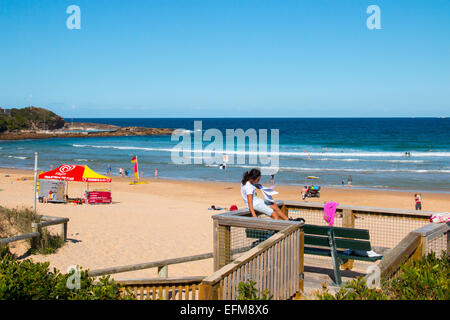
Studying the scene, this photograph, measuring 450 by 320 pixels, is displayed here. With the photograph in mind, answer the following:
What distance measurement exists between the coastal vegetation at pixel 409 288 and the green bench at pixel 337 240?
5.07ft

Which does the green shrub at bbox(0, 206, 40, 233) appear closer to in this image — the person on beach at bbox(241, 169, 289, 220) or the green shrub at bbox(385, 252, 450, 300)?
the person on beach at bbox(241, 169, 289, 220)

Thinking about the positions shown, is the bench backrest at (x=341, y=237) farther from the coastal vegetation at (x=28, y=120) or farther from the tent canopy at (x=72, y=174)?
the coastal vegetation at (x=28, y=120)

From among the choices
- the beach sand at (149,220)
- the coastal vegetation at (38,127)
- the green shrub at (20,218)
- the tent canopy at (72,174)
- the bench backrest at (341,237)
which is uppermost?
the coastal vegetation at (38,127)

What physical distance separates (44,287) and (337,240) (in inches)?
144

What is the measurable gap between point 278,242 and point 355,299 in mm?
1477

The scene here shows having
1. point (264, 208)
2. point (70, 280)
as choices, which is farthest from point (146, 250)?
point (70, 280)

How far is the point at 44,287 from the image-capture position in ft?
11.9

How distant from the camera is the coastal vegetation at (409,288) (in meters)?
3.22

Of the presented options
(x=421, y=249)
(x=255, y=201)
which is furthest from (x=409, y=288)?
(x=255, y=201)

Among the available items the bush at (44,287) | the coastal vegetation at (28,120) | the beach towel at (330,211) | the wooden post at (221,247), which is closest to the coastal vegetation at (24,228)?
the wooden post at (221,247)

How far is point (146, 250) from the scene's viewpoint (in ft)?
36.0

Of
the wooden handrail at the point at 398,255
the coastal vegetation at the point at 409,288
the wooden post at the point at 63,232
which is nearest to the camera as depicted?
the coastal vegetation at the point at 409,288

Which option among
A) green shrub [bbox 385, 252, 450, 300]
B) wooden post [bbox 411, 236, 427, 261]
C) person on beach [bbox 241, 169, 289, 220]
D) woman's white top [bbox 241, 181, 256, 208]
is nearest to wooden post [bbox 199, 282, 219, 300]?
green shrub [bbox 385, 252, 450, 300]

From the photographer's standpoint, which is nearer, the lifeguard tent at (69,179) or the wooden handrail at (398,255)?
the wooden handrail at (398,255)
